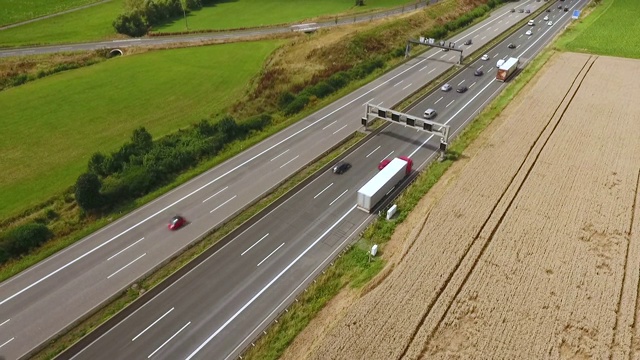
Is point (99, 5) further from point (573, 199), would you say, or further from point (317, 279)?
point (573, 199)

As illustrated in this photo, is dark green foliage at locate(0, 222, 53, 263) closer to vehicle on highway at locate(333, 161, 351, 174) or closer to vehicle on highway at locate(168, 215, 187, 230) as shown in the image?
vehicle on highway at locate(168, 215, 187, 230)

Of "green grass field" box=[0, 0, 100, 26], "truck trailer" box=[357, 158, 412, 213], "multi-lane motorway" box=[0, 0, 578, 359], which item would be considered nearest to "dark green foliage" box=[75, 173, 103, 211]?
"multi-lane motorway" box=[0, 0, 578, 359]

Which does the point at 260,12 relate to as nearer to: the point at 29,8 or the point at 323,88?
the point at 29,8

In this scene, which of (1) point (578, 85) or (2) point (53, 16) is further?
(2) point (53, 16)

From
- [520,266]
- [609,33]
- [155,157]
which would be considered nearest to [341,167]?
[520,266]

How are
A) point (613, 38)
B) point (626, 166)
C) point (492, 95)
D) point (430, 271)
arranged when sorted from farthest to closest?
1. point (613, 38)
2. point (492, 95)
3. point (626, 166)
4. point (430, 271)

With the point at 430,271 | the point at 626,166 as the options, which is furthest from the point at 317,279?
the point at 626,166

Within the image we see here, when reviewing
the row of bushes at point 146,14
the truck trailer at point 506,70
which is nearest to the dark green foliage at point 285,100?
the truck trailer at point 506,70

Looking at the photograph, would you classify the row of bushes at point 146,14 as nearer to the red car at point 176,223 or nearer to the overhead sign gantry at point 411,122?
the overhead sign gantry at point 411,122
